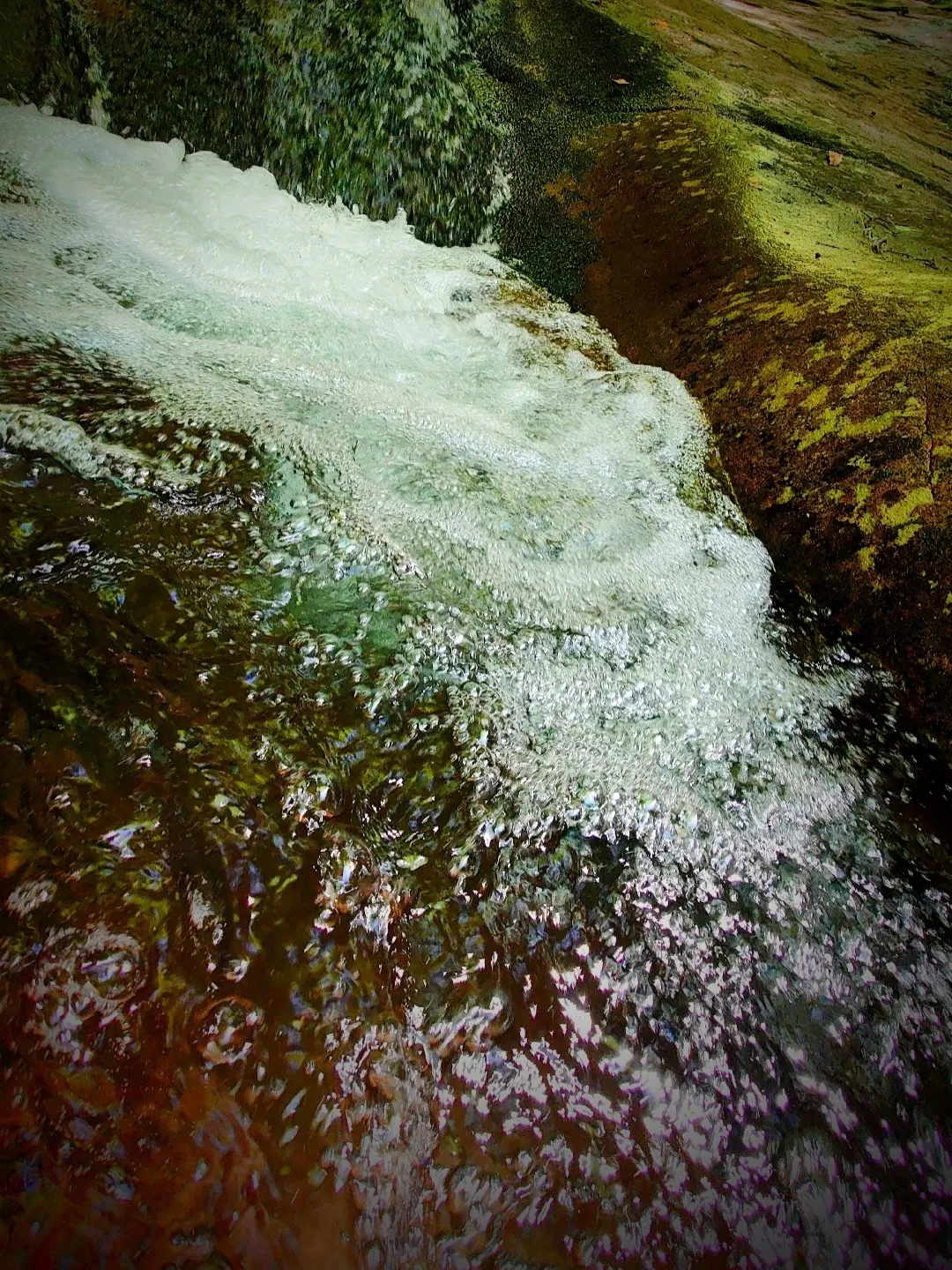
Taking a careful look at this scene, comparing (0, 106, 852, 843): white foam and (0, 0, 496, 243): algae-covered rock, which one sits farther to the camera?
(0, 0, 496, 243): algae-covered rock

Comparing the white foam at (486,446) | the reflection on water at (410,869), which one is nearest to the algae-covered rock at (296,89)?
the white foam at (486,446)

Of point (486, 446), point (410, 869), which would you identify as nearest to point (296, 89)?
point (486, 446)

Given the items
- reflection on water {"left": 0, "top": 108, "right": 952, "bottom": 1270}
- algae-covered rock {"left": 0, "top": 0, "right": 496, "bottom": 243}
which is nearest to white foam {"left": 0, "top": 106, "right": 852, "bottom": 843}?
reflection on water {"left": 0, "top": 108, "right": 952, "bottom": 1270}

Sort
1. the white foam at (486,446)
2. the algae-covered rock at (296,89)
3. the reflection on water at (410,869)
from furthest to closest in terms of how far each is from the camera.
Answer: the algae-covered rock at (296,89)
the white foam at (486,446)
the reflection on water at (410,869)

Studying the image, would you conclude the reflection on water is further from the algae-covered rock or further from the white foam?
the algae-covered rock

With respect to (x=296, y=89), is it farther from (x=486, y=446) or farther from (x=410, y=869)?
(x=410, y=869)

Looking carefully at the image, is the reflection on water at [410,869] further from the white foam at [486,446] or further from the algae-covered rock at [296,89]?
the algae-covered rock at [296,89]

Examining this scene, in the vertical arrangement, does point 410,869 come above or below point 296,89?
below

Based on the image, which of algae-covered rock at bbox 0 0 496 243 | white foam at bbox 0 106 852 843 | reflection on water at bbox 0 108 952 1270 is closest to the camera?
reflection on water at bbox 0 108 952 1270

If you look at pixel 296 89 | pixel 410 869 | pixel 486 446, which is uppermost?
pixel 296 89
